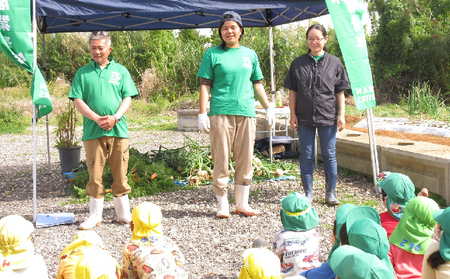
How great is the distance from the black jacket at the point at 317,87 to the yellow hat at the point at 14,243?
3117 millimetres

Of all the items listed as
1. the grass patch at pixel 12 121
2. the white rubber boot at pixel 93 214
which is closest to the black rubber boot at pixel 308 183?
the white rubber boot at pixel 93 214

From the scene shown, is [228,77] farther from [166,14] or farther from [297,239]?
[166,14]

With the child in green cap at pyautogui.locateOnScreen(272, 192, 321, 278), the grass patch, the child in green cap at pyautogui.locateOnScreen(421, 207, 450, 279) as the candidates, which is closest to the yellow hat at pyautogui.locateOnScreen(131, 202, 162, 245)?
the child in green cap at pyautogui.locateOnScreen(272, 192, 321, 278)

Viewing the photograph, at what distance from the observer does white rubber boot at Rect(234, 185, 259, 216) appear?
177 inches

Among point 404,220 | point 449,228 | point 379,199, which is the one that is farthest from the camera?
point 379,199

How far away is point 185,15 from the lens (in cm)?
652

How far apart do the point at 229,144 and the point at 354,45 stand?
167 centimetres

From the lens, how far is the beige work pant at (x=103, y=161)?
423 cm

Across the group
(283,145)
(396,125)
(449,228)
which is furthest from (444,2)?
(449,228)

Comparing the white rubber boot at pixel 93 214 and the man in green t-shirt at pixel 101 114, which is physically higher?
the man in green t-shirt at pixel 101 114

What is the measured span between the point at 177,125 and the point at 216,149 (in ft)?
28.7

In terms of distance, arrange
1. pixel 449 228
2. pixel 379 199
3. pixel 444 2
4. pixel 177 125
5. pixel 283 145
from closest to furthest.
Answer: pixel 449 228 → pixel 379 199 → pixel 283 145 → pixel 177 125 → pixel 444 2

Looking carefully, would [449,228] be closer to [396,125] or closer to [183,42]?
[396,125]

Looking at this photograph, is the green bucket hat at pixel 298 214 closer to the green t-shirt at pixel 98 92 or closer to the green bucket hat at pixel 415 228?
the green bucket hat at pixel 415 228
